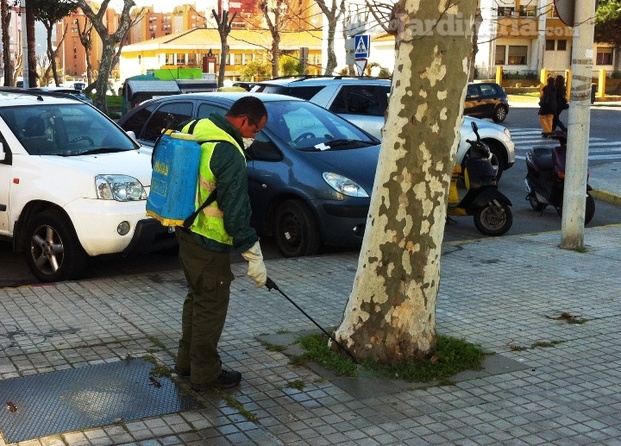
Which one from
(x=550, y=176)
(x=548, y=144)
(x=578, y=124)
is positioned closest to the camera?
(x=578, y=124)

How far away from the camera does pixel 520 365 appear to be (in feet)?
19.2

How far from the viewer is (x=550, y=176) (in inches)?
460

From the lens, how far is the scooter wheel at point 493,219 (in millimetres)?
10656

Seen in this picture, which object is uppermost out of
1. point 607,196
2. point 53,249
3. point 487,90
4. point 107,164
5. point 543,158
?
point 487,90

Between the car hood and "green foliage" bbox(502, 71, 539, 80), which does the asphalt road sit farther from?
"green foliage" bbox(502, 71, 539, 80)

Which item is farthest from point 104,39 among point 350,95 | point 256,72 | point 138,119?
point 256,72

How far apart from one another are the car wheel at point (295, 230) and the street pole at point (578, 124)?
274 centimetres

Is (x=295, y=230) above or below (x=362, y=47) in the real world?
below

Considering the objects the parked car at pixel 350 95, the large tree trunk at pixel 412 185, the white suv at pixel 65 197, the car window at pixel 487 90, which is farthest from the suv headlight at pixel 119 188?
the car window at pixel 487 90

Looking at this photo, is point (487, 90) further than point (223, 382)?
Yes

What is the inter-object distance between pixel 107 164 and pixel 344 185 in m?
2.28

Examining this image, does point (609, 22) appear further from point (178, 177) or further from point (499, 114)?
point (178, 177)

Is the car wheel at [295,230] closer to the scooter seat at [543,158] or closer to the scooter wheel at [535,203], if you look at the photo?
the scooter seat at [543,158]

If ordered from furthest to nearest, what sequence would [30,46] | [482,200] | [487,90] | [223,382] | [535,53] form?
[535,53] < [487,90] < [30,46] < [482,200] < [223,382]
